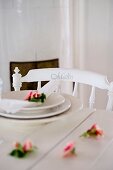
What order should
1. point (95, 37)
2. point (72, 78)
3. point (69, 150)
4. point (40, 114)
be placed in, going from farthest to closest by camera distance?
1. point (95, 37)
2. point (72, 78)
3. point (40, 114)
4. point (69, 150)

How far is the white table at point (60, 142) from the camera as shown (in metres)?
0.62

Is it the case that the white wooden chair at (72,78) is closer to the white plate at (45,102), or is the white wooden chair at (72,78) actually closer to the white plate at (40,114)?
the white plate at (45,102)

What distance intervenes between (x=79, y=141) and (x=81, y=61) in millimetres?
1624

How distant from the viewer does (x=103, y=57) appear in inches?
87.9

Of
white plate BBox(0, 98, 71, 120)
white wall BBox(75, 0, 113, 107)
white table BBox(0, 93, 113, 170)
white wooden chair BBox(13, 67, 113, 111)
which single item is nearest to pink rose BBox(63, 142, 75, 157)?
white table BBox(0, 93, 113, 170)

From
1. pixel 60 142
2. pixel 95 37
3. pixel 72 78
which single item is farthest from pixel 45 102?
pixel 95 37

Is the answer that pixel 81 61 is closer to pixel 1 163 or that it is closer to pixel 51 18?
pixel 51 18

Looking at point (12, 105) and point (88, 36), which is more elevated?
point (88, 36)

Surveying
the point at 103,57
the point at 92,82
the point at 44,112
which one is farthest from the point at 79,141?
the point at 103,57

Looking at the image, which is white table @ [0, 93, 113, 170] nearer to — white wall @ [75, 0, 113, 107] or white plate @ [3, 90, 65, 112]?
white plate @ [3, 90, 65, 112]

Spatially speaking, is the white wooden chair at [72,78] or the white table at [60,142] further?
the white wooden chair at [72,78]

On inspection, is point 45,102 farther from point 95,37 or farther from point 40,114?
point 95,37

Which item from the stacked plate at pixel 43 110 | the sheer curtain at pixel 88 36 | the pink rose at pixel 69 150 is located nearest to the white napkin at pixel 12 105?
the stacked plate at pixel 43 110

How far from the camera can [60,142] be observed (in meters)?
0.73
